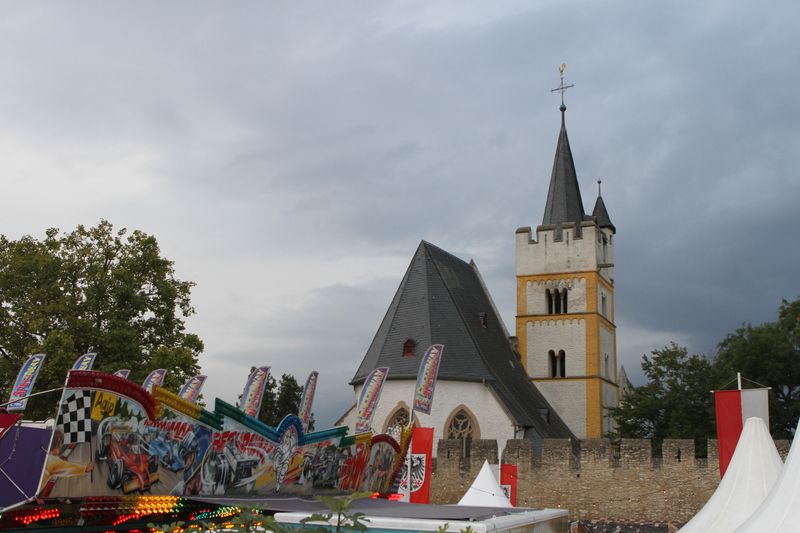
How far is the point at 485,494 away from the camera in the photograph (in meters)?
17.8

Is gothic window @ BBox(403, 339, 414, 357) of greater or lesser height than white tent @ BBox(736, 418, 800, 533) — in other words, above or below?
above

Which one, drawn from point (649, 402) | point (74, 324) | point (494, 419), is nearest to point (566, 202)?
point (649, 402)

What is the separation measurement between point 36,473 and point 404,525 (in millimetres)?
8215

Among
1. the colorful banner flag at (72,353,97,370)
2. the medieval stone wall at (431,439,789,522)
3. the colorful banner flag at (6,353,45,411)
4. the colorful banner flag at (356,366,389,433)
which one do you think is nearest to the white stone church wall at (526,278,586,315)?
the medieval stone wall at (431,439,789,522)

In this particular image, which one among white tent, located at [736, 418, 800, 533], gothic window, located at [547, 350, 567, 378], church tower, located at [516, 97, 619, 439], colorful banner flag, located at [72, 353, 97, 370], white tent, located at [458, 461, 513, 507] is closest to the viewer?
white tent, located at [736, 418, 800, 533]

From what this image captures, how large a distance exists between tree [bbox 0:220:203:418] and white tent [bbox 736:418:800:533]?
20.0 meters

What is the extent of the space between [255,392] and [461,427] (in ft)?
29.0

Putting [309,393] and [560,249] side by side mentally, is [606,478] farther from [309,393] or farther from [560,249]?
[560,249]

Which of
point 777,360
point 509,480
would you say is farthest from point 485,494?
point 777,360

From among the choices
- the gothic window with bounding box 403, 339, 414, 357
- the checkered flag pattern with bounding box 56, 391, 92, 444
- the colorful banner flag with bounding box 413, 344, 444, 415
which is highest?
the gothic window with bounding box 403, 339, 414, 357

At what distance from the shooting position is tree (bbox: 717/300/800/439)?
111 ft

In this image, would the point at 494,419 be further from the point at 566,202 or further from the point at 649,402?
the point at 566,202

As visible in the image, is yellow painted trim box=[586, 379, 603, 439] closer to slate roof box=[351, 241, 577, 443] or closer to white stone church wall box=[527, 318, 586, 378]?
white stone church wall box=[527, 318, 586, 378]

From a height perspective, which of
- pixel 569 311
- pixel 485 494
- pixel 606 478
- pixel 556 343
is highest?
pixel 569 311
